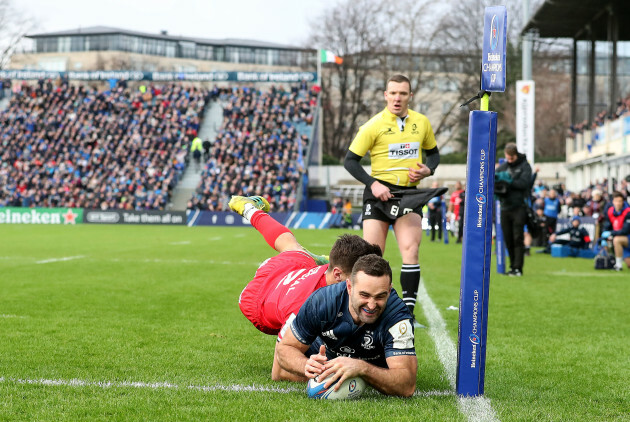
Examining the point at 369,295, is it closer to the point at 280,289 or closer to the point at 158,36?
the point at 280,289

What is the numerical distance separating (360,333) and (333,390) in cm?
36

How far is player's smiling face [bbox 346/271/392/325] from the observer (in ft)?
13.5

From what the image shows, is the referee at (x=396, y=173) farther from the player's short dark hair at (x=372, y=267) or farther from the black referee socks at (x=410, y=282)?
the player's short dark hair at (x=372, y=267)

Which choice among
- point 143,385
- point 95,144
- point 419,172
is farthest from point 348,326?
point 95,144

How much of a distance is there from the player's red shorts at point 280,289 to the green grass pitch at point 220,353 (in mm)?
374

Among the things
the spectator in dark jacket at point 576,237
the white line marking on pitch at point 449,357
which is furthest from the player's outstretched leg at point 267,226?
the spectator in dark jacket at point 576,237

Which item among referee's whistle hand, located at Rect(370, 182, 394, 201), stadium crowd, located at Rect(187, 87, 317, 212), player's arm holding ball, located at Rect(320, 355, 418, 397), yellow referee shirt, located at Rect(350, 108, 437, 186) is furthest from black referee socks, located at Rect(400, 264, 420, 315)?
stadium crowd, located at Rect(187, 87, 317, 212)

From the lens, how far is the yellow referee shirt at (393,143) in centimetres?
702

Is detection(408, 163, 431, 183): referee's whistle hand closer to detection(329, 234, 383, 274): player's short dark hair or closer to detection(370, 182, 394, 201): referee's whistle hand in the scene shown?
detection(370, 182, 394, 201): referee's whistle hand

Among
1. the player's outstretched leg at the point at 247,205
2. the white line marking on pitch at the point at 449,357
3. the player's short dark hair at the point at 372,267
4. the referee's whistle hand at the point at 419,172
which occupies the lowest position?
the white line marking on pitch at the point at 449,357

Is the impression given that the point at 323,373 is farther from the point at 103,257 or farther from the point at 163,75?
the point at 163,75

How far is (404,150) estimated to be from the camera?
7035 millimetres

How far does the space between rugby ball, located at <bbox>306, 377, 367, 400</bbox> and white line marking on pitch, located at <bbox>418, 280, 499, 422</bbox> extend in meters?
0.58

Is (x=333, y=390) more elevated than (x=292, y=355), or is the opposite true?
(x=292, y=355)
